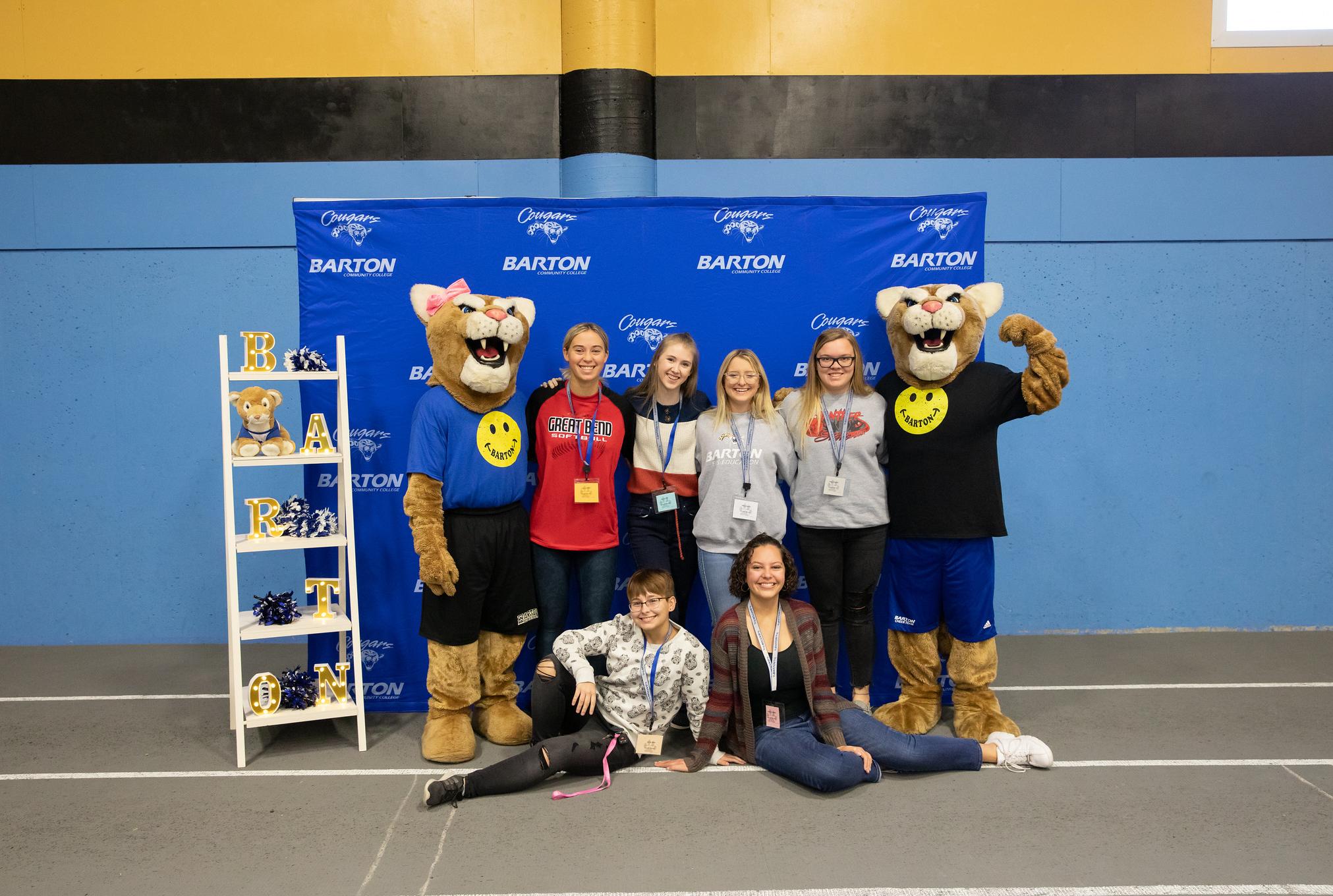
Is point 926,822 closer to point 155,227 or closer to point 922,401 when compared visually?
point 922,401

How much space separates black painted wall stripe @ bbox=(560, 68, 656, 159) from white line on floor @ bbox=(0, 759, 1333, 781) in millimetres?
3367

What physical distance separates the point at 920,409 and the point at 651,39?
2870mm

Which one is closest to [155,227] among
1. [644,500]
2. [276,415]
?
[276,415]

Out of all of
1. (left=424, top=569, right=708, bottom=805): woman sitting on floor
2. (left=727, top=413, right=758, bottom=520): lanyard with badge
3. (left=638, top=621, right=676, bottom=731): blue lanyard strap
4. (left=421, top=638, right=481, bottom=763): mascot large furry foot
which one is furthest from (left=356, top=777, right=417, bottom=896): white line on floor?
(left=727, top=413, right=758, bottom=520): lanyard with badge

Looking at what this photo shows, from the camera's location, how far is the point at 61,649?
5.25 m

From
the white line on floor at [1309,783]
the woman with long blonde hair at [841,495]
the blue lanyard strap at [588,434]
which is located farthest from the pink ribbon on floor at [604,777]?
the white line on floor at [1309,783]

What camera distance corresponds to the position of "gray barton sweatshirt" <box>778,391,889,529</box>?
374 centimetres

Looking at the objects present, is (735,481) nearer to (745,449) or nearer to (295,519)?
(745,449)

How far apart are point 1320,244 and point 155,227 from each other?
6.74 m

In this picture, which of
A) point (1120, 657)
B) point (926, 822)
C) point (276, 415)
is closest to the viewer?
point (926, 822)

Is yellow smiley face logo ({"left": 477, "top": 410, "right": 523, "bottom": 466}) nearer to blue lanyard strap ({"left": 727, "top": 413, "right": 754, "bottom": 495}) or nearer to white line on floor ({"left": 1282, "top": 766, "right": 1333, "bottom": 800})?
blue lanyard strap ({"left": 727, "top": 413, "right": 754, "bottom": 495})

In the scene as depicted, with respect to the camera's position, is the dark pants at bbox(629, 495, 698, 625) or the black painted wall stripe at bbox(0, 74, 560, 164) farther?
the black painted wall stripe at bbox(0, 74, 560, 164)

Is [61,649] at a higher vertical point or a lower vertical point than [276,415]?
lower

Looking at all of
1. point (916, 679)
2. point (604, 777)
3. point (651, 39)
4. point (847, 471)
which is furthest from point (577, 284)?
point (916, 679)
